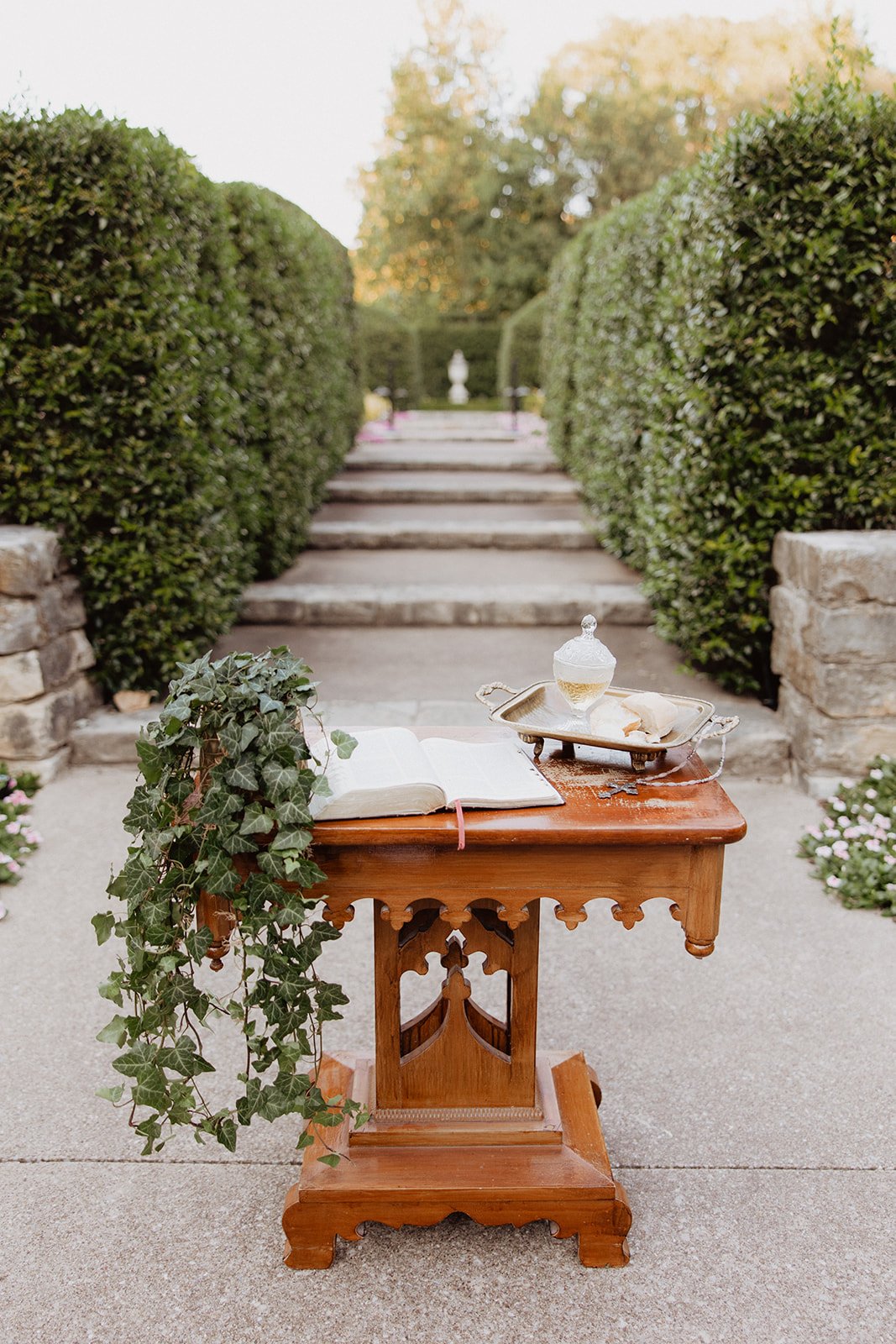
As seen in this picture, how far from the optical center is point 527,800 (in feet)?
5.92

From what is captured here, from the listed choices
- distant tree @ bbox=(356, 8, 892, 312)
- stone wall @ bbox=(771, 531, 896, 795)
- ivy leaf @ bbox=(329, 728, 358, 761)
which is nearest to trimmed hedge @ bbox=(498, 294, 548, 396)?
distant tree @ bbox=(356, 8, 892, 312)

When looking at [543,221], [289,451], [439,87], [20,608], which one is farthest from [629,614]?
[439,87]

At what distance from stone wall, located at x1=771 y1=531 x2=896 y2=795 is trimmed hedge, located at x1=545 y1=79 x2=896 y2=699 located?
0.90ft

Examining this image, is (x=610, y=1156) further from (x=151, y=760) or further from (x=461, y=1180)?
(x=151, y=760)

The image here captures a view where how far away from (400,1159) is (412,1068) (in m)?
0.18

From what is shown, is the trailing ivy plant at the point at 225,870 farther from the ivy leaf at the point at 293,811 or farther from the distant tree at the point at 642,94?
the distant tree at the point at 642,94

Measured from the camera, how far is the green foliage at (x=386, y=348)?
16531 millimetres

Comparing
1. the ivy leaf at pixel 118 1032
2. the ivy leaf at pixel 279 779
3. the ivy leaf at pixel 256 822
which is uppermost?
the ivy leaf at pixel 279 779

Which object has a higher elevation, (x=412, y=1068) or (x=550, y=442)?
(x=550, y=442)

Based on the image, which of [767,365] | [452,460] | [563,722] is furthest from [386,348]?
[563,722]

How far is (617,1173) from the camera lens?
2.16 m

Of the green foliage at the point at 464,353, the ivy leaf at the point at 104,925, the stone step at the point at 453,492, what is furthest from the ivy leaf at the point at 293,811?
the green foliage at the point at 464,353

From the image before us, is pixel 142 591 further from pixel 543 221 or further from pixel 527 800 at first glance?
pixel 543 221

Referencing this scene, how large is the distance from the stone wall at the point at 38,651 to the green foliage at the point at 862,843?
3.16 m
